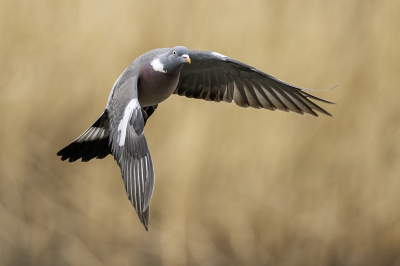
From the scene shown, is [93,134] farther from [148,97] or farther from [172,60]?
[172,60]

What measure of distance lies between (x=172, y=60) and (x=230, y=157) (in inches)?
50.8

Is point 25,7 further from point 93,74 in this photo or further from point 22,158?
point 22,158

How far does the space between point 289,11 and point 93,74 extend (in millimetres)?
1021

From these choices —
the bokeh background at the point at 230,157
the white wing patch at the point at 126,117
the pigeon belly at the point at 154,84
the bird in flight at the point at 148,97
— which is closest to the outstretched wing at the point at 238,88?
the bird in flight at the point at 148,97

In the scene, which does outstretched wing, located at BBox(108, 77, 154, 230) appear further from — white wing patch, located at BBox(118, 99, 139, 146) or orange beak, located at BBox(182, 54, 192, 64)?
orange beak, located at BBox(182, 54, 192, 64)

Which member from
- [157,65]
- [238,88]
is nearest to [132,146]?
[157,65]

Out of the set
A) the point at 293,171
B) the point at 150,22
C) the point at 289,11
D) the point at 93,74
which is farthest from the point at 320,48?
the point at 93,74

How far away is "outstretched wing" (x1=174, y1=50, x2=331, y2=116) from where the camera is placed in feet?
3.82

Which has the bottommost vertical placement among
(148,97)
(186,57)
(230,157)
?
(230,157)

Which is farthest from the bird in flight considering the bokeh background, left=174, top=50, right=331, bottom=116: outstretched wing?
the bokeh background

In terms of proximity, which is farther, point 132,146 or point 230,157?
point 230,157

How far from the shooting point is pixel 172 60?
872mm

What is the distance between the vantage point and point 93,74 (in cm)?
204

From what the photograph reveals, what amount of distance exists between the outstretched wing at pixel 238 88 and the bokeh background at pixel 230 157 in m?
0.82
